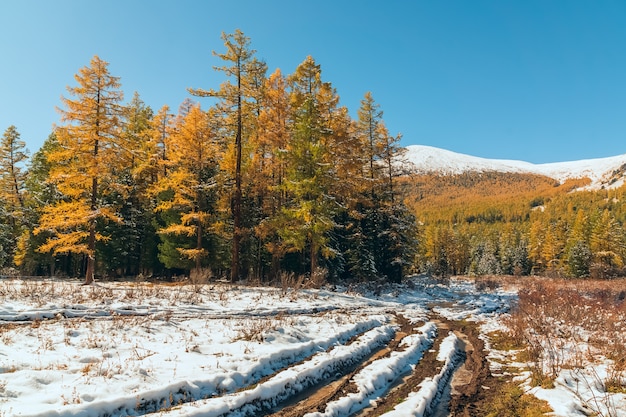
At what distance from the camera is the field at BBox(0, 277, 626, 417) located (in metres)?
5.70

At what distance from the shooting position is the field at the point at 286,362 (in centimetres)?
570

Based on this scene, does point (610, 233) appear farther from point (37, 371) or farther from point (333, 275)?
point (37, 371)

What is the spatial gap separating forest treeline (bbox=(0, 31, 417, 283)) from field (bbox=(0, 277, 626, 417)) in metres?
8.91

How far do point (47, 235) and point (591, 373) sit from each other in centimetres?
3847

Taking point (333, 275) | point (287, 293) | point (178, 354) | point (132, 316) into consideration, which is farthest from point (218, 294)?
point (333, 275)

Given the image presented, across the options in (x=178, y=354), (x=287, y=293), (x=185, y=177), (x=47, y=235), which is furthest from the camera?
(x=47, y=235)

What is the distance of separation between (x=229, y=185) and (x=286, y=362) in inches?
728

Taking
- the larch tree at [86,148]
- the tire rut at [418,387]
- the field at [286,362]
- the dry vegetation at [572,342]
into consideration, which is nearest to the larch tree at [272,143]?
the larch tree at [86,148]

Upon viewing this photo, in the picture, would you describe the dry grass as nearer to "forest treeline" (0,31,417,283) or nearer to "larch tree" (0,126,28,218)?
"forest treeline" (0,31,417,283)

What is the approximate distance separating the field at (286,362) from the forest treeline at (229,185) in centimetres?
891

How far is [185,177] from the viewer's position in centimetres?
2395

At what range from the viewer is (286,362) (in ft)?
26.4

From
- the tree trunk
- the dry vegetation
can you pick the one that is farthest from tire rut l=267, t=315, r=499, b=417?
the tree trunk

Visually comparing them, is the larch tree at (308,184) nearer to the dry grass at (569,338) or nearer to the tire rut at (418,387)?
the dry grass at (569,338)
